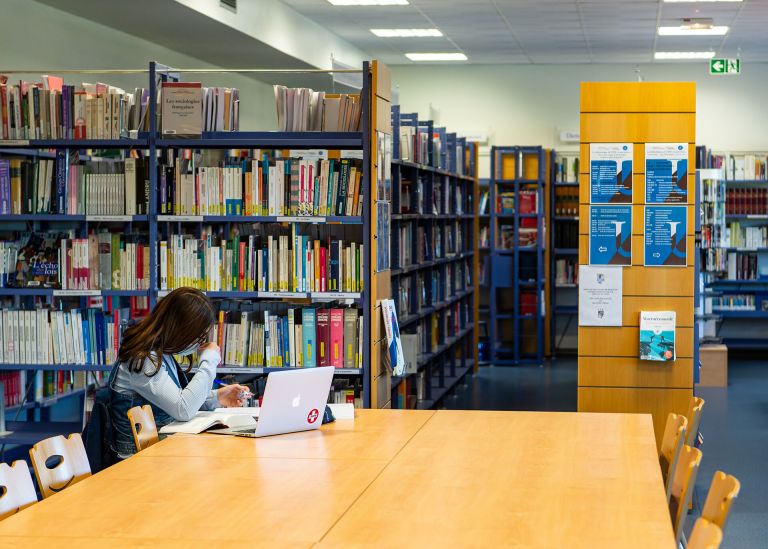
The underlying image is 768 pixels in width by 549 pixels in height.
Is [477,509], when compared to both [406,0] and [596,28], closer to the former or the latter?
[406,0]

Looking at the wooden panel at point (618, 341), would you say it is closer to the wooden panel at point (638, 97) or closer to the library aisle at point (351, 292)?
the library aisle at point (351, 292)

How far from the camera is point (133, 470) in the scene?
3.35m

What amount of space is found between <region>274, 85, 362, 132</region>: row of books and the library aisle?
18 millimetres

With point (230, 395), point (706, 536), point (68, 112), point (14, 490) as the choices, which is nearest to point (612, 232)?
point (230, 395)

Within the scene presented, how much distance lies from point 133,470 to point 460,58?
10.6 m

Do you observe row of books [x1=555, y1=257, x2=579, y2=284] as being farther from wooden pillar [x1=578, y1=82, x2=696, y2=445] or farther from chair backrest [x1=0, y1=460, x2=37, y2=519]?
chair backrest [x1=0, y1=460, x2=37, y2=519]

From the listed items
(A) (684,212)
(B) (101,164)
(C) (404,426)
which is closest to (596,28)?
(A) (684,212)

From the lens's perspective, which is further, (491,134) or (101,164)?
(491,134)

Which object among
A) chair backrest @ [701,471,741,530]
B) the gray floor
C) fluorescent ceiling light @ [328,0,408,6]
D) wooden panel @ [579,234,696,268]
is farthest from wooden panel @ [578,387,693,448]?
fluorescent ceiling light @ [328,0,408,6]

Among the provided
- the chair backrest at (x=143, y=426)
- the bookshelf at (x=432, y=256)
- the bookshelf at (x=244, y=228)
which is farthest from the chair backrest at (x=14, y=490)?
the bookshelf at (x=432, y=256)

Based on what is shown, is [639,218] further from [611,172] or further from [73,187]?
[73,187]

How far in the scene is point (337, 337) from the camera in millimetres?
5832

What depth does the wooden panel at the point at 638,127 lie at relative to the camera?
5941 millimetres

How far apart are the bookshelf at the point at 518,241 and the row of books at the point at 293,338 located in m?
6.37
